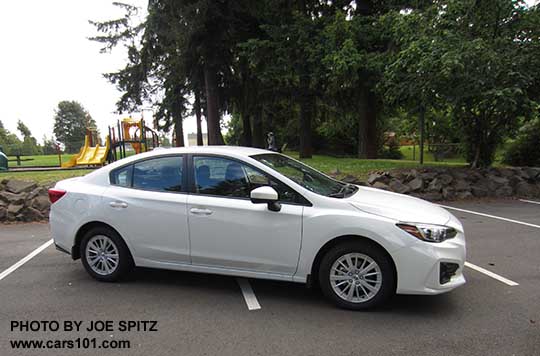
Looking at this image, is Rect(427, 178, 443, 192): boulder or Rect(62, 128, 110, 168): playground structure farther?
Rect(62, 128, 110, 168): playground structure

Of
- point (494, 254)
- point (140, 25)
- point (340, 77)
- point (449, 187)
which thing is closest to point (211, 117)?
point (340, 77)

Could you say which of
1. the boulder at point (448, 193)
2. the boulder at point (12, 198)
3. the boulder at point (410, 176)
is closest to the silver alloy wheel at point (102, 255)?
the boulder at point (12, 198)

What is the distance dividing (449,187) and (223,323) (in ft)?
27.1

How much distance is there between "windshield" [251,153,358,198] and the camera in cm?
408

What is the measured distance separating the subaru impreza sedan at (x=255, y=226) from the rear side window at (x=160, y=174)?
0.01m

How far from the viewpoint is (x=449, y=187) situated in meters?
9.82

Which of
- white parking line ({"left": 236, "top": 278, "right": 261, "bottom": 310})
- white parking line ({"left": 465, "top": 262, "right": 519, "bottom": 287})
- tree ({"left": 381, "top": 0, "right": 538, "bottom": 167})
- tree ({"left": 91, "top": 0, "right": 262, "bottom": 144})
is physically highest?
tree ({"left": 91, "top": 0, "right": 262, "bottom": 144})

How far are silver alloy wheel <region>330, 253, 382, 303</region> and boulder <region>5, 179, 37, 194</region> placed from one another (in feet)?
26.7

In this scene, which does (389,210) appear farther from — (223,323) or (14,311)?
(14,311)

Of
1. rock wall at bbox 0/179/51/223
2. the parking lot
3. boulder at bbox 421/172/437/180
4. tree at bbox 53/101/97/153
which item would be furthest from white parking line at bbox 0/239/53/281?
tree at bbox 53/101/97/153

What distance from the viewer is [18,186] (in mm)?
8781

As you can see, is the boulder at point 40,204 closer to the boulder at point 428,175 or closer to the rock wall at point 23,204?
the rock wall at point 23,204

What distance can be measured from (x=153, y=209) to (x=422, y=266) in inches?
112

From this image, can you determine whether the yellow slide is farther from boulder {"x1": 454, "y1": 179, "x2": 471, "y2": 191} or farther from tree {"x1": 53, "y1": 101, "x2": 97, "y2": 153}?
tree {"x1": 53, "y1": 101, "x2": 97, "y2": 153}
